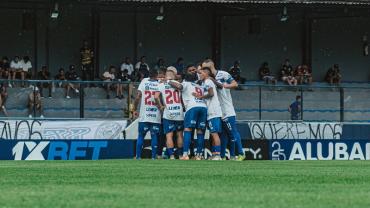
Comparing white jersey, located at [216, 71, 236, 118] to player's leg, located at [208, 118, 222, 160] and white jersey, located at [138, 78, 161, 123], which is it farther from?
white jersey, located at [138, 78, 161, 123]

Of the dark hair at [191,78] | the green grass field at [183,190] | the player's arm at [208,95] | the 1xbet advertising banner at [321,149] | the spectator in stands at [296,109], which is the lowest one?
the 1xbet advertising banner at [321,149]

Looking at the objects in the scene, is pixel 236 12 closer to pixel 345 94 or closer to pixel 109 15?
pixel 109 15

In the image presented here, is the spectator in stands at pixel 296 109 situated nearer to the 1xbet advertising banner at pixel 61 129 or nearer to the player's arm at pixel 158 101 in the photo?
the 1xbet advertising banner at pixel 61 129

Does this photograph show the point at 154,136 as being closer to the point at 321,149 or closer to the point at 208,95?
the point at 208,95

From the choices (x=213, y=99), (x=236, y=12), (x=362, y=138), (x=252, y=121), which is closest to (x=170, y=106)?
(x=213, y=99)

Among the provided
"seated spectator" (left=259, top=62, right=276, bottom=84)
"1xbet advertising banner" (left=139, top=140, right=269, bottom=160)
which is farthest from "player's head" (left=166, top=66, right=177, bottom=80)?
"seated spectator" (left=259, top=62, right=276, bottom=84)

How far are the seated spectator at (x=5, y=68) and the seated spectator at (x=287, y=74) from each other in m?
9.87

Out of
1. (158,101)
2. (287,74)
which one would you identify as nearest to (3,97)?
(158,101)

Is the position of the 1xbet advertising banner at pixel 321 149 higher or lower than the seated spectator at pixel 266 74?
lower

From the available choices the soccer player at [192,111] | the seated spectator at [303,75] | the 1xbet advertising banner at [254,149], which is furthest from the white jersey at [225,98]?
the seated spectator at [303,75]

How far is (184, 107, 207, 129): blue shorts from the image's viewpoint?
22.0 meters

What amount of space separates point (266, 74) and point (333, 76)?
8.74ft

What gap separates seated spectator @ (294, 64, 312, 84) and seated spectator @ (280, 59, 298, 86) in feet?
0.70

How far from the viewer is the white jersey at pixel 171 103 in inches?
893
